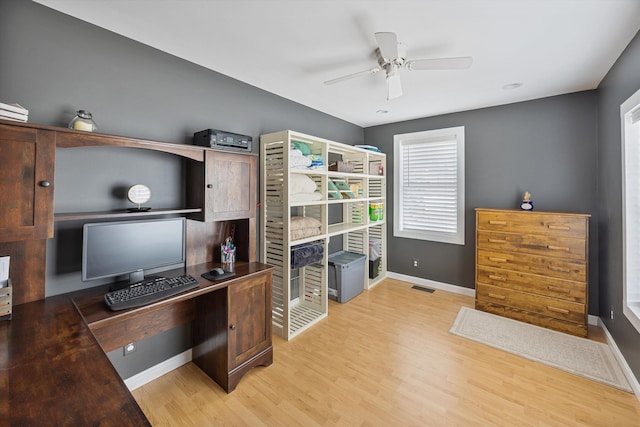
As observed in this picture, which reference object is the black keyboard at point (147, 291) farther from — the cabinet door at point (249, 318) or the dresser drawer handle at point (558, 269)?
the dresser drawer handle at point (558, 269)

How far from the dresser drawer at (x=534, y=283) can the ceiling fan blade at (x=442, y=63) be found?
2.26 metres

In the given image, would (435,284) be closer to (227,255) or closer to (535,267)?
(535,267)

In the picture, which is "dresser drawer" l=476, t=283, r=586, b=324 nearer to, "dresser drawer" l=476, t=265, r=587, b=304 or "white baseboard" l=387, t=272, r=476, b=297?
"dresser drawer" l=476, t=265, r=587, b=304

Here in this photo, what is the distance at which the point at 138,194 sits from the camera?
184 cm

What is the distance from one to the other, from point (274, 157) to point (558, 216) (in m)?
2.91

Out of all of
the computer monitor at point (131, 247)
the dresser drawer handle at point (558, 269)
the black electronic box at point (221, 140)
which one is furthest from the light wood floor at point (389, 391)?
the black electronic box at point (221, 140)

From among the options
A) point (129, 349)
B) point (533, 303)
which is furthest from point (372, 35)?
point (533, 303)

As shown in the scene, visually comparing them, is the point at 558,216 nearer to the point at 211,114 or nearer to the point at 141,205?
the point at 211,114

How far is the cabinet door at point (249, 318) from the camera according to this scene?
196cm

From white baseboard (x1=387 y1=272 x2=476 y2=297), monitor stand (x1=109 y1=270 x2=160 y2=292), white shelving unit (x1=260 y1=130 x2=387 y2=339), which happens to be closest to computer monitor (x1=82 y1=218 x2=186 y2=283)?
monitor stand (x1=109 y1=270 x2=160 y2=292)

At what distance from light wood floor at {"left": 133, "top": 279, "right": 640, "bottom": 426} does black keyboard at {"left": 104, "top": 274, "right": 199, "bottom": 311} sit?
31.5 inches

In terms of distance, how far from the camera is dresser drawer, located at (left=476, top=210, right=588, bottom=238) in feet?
8.65

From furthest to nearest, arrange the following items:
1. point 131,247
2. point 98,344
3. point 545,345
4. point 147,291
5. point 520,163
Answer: point 520,163
point 545,345
point 131,247
point 147,291
point 98,344

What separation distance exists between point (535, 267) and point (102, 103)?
407 cm
